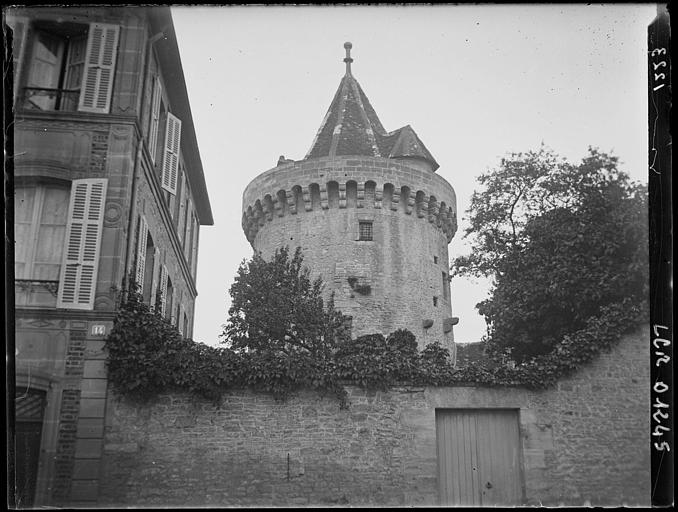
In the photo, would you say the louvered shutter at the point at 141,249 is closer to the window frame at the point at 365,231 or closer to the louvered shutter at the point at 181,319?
the louvered shutter at the point at 181,319

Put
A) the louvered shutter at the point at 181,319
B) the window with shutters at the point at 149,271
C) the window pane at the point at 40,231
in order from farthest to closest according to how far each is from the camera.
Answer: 1. the louvered shutter at the point at 181,319
2. the window with shutters at the point at 149,271
3. the window pane at the point at 40,231

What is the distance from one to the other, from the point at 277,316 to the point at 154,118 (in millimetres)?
5195

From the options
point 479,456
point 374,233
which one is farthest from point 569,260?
point 374,233

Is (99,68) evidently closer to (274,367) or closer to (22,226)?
(22,226)

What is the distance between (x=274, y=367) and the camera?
36.1 ft

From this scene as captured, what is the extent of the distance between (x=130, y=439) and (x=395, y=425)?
169 inches

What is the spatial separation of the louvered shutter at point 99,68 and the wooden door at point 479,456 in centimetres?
798

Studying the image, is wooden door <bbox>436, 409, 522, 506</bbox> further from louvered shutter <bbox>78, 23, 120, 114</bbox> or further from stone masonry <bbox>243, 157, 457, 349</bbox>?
stone masonry <bbox>243, 157, 457, 349</bbox>

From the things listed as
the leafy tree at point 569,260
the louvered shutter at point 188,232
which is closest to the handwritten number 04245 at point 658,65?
the leafy tree at point 569,260

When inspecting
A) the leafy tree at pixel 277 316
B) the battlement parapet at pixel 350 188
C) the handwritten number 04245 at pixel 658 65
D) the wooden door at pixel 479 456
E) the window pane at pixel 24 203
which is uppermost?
the battlement parapet at pixel 350 188

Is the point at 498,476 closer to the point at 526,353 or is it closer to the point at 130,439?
the point at 526,353

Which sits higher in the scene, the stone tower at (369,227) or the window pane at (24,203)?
the stone tower at (369,227)

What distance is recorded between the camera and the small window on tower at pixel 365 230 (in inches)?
822

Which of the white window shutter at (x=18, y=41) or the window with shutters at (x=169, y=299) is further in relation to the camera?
the window with shutters at (x=169, y=299)
